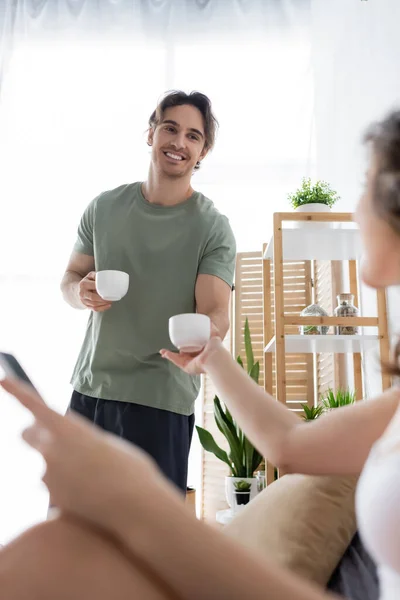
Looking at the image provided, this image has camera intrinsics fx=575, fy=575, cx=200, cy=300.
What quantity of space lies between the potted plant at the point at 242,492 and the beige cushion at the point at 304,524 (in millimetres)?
1655

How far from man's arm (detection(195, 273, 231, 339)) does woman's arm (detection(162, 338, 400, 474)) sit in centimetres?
59

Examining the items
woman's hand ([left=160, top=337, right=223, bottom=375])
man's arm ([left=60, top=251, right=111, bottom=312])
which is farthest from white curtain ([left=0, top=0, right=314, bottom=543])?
woman's hand ([left=160, top=337, right=223, bottom=375])

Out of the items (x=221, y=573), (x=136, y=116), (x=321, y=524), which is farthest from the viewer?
(x=136, y=116)

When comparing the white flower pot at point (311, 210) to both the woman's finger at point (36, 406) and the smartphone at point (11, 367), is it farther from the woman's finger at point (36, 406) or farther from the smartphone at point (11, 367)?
the woman's finger at point (36, 406)

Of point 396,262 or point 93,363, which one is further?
point 93,363

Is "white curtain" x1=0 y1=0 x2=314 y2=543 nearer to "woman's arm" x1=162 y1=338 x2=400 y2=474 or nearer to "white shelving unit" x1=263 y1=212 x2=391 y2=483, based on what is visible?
"white shelving unit" x1=263 y1=212 x2=391 y2=483

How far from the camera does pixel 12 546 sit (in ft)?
2.04

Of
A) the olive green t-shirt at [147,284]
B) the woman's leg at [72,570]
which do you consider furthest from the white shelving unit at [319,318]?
the woman's leg at [72,570]

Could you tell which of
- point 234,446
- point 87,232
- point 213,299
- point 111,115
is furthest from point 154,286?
point 111,115

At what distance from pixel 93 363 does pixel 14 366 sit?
2.99 ft

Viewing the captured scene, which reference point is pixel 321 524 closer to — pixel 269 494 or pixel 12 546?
pixel 269 494

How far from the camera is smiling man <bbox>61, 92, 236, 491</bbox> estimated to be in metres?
1.68

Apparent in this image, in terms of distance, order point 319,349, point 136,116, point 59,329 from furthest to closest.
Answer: point 136,116 → point 59,329 → point 319,349

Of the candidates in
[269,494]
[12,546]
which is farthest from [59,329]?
[12,546]
